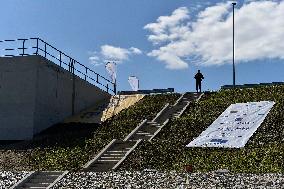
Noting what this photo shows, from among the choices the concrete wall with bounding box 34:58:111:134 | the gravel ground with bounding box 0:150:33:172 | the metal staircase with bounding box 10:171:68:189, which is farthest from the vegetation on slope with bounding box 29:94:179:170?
the metal staircase with bounding box 10:171:68:189

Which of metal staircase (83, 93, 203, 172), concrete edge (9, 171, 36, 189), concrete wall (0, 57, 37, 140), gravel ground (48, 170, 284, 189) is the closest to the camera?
gravel ground (48, 170, 284, 189)

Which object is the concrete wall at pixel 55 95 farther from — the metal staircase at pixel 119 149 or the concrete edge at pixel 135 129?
the metal staircase at pixel 119 149

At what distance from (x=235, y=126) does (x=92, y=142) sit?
8.00m

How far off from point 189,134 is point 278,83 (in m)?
14.1

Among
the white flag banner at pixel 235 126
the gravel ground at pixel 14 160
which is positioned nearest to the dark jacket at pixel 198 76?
the white flag banner at pixel 235 126

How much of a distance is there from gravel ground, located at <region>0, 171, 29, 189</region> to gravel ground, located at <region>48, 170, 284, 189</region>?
82.1 inches

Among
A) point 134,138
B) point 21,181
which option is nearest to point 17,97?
point 134,138

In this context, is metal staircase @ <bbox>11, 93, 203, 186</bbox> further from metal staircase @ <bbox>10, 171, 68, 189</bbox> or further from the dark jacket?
the dark jacket

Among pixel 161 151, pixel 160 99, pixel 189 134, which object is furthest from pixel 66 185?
pixel 160 99

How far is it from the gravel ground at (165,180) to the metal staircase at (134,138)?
2.08 metres

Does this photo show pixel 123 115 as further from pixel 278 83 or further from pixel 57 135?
pixel 278 83

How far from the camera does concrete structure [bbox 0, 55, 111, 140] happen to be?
32438mm

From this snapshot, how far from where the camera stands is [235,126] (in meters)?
28.0

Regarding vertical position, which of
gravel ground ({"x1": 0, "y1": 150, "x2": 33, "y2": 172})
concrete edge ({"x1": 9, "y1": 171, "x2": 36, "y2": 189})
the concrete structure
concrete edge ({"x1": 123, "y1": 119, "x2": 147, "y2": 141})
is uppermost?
the concrete structure
